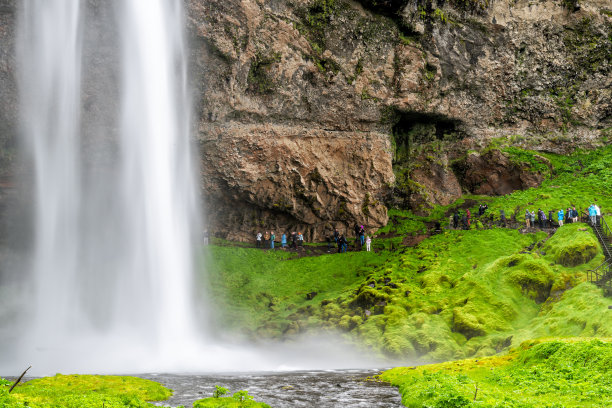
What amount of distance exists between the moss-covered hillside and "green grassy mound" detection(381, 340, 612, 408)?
17.7 ft

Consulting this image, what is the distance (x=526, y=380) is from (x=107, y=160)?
107 feet

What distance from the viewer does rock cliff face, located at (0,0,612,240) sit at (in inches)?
1548

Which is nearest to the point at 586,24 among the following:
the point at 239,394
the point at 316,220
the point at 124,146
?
the point at 316,220

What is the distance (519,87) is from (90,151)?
40.2 meters

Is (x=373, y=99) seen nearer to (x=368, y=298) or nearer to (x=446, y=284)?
(x=446, y=284)

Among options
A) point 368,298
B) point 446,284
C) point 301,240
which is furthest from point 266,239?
point 446,284

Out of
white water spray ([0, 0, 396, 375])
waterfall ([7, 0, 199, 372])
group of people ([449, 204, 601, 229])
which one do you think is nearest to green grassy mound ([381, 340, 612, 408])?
white water spray ([0, 0, 396, 375])

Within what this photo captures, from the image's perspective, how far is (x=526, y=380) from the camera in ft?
44.9

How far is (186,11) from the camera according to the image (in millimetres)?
37406

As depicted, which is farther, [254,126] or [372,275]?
[254,126]

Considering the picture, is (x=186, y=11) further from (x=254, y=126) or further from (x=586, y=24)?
(x=586, y=24)

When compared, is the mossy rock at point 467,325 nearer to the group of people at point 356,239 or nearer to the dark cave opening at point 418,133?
the group of people at point 356,239

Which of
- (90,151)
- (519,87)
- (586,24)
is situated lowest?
(90,151)

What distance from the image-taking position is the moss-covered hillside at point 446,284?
24.3 metres
